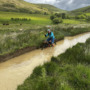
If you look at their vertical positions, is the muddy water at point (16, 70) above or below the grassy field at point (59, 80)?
below

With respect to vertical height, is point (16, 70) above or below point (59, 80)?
below

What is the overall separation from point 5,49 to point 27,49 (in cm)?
231

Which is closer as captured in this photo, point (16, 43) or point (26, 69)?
point (26, 69)

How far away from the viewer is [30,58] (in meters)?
9.02

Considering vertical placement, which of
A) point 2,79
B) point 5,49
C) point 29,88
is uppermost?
point 5,49

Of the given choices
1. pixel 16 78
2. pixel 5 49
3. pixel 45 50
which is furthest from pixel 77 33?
pixel 16 78

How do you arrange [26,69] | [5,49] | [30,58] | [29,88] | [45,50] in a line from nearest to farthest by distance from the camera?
[29,88]
[26,69]
[5,49]
[30,58]
[45,50]

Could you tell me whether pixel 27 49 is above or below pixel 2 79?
above

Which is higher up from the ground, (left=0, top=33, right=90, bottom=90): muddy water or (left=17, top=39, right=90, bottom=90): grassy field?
(left=17, top=39, right=90, bottom=90): grassy field

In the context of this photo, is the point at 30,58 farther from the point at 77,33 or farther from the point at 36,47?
the point at 77,33

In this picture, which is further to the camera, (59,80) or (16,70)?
(16,70)

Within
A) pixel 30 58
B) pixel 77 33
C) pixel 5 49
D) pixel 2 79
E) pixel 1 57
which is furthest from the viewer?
pixel 77 33

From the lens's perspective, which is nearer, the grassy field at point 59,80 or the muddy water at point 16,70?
the grassy field at point 59,80

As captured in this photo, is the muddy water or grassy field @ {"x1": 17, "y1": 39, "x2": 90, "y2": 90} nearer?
grassy field @ {"x1": 17, "y1": 39, "x2": 90, "y2": 90}
